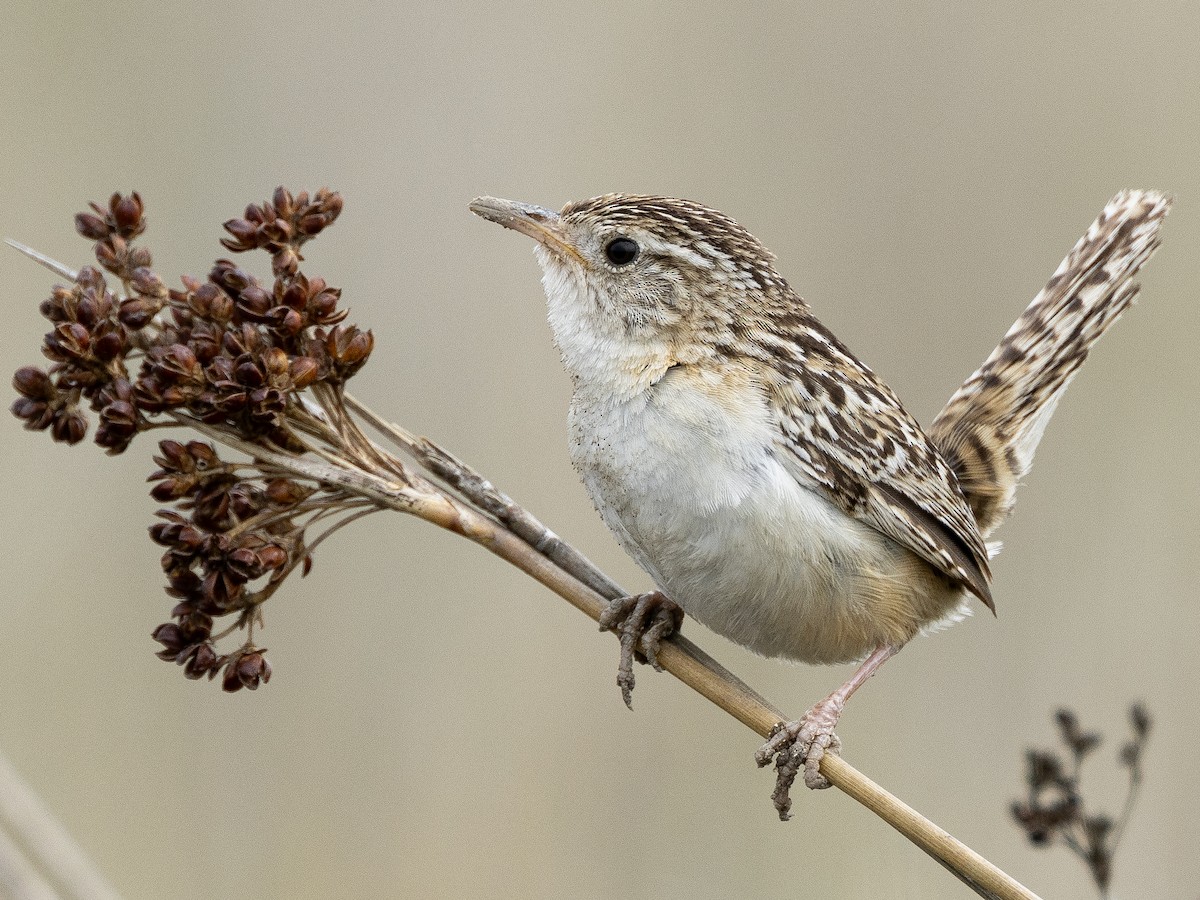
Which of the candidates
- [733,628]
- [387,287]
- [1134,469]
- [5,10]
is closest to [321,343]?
[733,628]

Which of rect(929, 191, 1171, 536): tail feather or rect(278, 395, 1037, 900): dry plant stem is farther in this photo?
rect(929, 191, 1171, 536): tail feather

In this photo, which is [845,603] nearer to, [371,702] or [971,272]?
[371,702]

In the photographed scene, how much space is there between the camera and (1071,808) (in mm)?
3066

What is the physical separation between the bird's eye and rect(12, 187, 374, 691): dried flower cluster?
977mm

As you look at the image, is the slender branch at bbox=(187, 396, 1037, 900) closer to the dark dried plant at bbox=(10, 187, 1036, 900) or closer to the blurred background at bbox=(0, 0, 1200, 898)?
the dark dried plant at bbox=(10, 187, 1036, 900)

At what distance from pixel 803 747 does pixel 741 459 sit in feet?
2.37

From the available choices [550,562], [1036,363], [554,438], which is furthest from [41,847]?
[1036,363]

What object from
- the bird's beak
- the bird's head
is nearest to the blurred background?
the bird's head

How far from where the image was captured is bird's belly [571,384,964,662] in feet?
10.2

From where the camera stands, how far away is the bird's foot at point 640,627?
328 cm

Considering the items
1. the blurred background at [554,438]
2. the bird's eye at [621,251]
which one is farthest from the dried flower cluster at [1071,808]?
the bird's eye at [621,251]

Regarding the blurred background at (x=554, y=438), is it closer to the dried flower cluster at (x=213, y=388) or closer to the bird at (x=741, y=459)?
the bird at (x=741, y=459)

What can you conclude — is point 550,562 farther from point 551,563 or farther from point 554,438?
point 554,438

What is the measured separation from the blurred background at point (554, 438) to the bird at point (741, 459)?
951 millimetres
